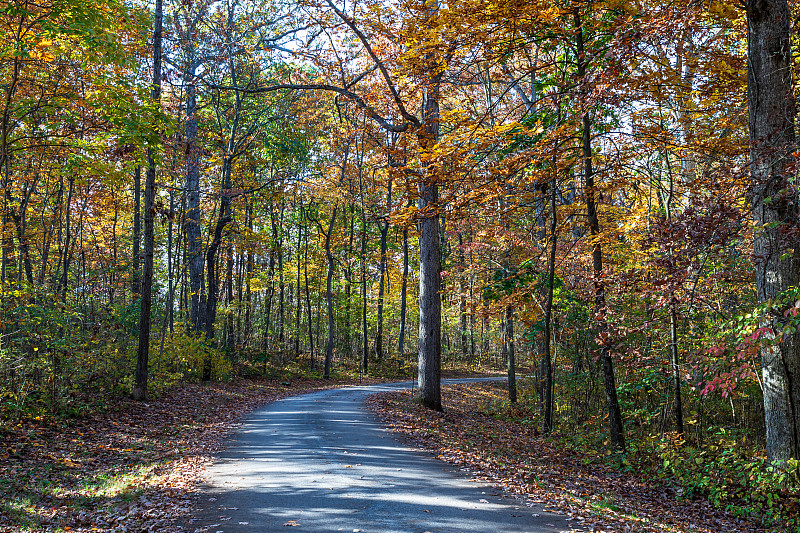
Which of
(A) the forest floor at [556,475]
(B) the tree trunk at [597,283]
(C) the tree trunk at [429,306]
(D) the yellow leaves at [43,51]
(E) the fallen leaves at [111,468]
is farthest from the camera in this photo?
(C) the tree trunk at [429,306]

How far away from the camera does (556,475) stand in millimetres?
8359

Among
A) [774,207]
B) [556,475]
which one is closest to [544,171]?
[774,207]

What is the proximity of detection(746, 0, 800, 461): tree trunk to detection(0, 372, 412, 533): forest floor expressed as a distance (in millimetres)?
7911

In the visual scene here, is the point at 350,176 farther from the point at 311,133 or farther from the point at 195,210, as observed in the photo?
the point at 195,210

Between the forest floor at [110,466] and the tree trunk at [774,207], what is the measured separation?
7911mm

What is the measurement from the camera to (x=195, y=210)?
70.2ft

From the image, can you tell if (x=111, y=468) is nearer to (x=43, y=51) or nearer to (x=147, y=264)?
(x=147, y=264)

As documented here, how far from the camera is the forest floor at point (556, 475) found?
650 centimetres

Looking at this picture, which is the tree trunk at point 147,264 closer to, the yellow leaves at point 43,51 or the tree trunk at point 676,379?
the yellow leaves at point 43,51

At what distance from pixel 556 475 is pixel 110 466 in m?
7.29

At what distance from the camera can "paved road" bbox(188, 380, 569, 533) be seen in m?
5.50

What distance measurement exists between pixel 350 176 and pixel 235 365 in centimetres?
1187

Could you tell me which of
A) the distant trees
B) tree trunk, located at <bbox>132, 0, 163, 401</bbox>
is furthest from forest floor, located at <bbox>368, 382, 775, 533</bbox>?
tree trunk, located at <bbox>132, 0, 163, 401</bbox>

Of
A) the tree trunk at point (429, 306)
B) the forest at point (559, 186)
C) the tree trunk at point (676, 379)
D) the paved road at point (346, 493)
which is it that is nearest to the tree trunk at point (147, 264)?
the forest at point (559, 186)
